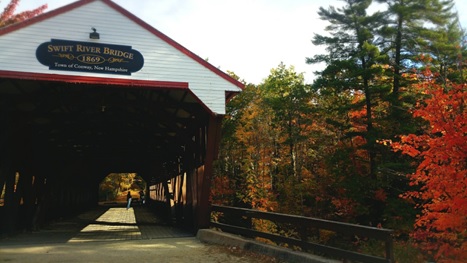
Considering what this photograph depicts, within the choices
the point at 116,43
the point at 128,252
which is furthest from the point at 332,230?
the point at 116,43

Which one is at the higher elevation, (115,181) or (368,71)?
(368,71)

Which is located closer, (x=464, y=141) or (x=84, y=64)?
(x=464, y=141)

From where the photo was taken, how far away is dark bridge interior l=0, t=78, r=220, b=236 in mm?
10680

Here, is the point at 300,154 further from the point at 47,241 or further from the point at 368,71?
the point at 47,241

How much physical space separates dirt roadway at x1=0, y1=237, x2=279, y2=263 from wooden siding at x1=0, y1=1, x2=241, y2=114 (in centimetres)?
364

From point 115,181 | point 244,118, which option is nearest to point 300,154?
point 244,118

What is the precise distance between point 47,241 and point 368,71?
16.6 m

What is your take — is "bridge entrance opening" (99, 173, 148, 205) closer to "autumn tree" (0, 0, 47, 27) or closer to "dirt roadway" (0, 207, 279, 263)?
"autumn tree" (0, 0, 47, 27)

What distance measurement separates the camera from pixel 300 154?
30484 millimetres

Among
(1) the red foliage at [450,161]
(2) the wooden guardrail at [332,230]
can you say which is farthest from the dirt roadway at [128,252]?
(1) the red foliage at [450,161]

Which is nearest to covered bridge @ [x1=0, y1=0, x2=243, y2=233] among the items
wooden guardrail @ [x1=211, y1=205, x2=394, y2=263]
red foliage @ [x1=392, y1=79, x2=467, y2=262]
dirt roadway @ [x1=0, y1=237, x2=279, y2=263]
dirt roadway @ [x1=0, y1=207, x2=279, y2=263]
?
dirt roadway @ [x1=0, y1=207, x2=279, y2=263]

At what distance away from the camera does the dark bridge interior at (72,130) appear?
35.0 ft

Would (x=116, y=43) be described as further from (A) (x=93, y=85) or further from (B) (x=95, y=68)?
(A) (x=93, y=85)

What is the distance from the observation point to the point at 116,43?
32.3ft
